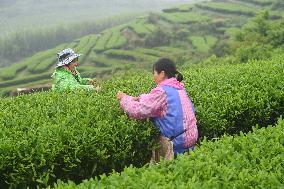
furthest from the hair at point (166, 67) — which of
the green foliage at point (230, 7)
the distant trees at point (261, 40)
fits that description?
the green foliage at point (230, 7)

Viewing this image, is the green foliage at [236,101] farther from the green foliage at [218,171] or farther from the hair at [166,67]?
the green foliage at [218,171]

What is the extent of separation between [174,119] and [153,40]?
79479 millimetres

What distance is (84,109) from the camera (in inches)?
280

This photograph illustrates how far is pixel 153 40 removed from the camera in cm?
8500

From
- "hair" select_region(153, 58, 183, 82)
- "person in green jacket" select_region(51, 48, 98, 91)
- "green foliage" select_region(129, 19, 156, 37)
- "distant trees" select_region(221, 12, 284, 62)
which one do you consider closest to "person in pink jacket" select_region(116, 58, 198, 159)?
"hair" select_region(153, 58, 183, 82)

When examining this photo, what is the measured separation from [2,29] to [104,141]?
196178 millimetres

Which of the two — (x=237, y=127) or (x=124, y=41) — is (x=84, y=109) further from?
(x=124, y=41)

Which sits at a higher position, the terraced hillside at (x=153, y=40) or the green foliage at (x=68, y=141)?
the green foliage at (x=68, y=141)

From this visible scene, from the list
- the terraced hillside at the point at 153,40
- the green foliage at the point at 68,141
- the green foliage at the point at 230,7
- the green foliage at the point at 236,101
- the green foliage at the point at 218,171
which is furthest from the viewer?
the green foliage at the point at 230,7

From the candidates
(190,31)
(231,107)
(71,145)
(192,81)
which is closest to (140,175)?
(71,145)

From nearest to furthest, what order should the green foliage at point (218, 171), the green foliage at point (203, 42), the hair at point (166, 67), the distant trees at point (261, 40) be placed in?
the green foliage at point (218, 171) → the hair at point (166, 67) → the distant trees at point (261, 40) → the green foliage at point (203, 42)

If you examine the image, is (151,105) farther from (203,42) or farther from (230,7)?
(230,7)

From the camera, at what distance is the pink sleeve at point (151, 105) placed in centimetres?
623

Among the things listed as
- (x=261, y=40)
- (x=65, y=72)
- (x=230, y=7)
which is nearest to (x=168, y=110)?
(x=65, y=72)
